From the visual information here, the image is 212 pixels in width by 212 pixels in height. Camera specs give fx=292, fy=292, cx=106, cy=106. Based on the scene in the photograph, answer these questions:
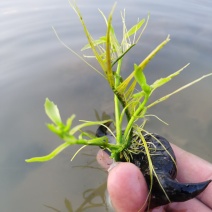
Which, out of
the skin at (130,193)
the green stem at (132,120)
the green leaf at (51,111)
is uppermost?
the green leaf at (51,111)

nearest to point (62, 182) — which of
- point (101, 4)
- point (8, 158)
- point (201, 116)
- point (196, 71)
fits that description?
point (8, 158)

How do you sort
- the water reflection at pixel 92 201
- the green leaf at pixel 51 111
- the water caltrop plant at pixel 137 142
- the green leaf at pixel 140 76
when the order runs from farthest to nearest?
the water reflection at pixel 92 201 → the water caltrop plant at pixel 137 142 → the green leaf at pixel 140 76 → the green leaf at pixel 51 111

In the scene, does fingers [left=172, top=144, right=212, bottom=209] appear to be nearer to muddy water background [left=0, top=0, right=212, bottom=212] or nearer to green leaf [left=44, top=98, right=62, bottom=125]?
muddy water background [left=0, top=0, right=212, bottom=212]

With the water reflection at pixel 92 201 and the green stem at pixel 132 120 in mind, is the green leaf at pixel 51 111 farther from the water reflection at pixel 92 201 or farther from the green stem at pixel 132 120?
the water reflection at pixel 92 201

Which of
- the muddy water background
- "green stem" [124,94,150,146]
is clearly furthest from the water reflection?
"green stem" [124,94,150,146]

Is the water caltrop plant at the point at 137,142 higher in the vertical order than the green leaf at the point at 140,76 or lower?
lower

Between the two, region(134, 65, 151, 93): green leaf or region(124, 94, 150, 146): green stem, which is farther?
region(124, 94, 150, 146): green stem

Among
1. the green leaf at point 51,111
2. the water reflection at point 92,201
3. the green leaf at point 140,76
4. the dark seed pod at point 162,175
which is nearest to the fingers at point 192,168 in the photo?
the dark seed pod at point 162,175
